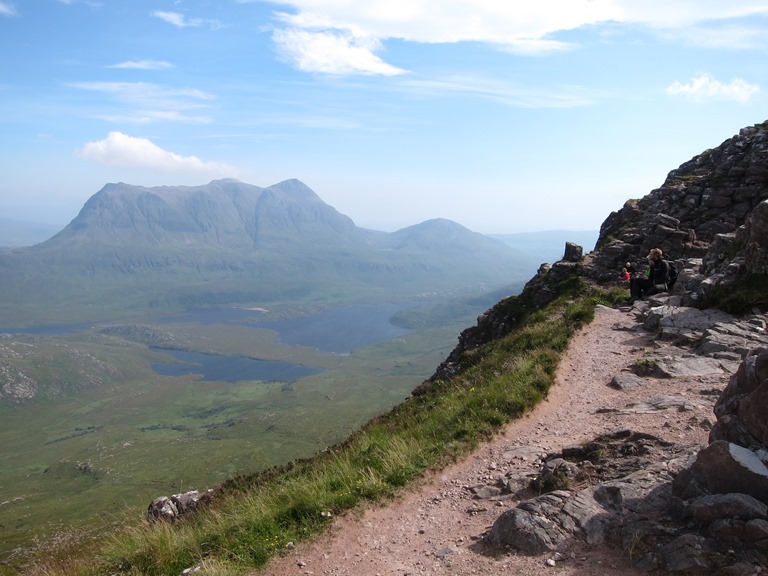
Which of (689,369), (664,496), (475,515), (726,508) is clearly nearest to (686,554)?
(726,508)

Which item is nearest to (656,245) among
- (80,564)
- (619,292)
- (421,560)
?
(619,292)

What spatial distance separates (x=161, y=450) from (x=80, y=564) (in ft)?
640

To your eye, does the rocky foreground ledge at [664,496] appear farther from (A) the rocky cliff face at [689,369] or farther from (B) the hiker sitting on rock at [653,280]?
(B) the hiker sitting on rock at [653,280]

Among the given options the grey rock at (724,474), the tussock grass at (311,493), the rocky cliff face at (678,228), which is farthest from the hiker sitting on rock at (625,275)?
the grey rock at (724,474)

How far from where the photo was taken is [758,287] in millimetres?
22406

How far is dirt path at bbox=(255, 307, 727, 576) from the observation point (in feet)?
29.3

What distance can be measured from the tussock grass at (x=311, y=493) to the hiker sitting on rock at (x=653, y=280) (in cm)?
1419

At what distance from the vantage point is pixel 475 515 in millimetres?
11203

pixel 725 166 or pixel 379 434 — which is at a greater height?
pixel 725 166

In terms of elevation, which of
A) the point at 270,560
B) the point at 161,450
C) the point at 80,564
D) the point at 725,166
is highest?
the point at 725,166

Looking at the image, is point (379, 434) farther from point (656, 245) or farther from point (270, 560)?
point (656, 245)

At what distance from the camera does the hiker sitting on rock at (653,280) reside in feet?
102

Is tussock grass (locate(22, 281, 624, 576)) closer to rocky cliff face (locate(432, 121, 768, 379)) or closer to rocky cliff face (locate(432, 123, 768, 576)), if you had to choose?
rocky cliff face (locate(432, 123, 768, 576))

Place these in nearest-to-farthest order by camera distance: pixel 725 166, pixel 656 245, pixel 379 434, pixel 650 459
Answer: pixel 650 459, pixel 379 434, pixel 656 245, pixel 725 166
